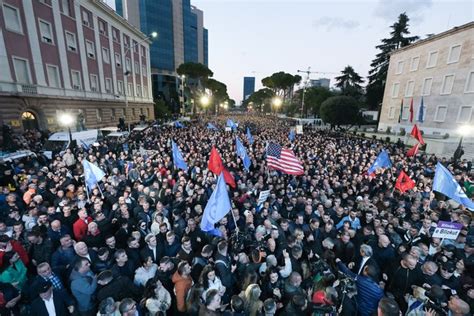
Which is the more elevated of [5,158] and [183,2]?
[183,2]

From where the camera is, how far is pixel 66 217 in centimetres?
559

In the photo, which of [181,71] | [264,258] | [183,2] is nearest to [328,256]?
[264,258]

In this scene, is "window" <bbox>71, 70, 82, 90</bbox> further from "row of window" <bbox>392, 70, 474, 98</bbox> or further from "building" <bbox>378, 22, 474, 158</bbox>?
"row of window" <bbox>392, 70, 474, 98</bbox>

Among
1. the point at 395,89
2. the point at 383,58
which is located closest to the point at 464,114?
the point at 395,89

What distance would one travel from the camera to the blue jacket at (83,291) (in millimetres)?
3207

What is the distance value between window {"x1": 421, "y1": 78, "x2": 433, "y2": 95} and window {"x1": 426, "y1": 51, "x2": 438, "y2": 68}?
1703 millimetres

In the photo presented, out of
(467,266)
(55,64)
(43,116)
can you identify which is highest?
(55,64)

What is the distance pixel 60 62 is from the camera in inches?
853

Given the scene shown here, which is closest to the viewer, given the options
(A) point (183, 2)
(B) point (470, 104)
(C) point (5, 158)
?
(C) point (5, 158)

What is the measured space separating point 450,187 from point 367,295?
4.54m

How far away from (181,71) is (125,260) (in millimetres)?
56756

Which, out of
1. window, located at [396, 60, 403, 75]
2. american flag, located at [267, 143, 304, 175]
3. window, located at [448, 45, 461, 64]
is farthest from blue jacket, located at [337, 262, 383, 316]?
window, located at [396, 60, 403, 75]

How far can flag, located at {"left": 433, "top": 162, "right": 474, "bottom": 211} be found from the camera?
601 cm

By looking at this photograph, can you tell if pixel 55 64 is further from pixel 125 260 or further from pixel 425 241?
pixel 425 241
